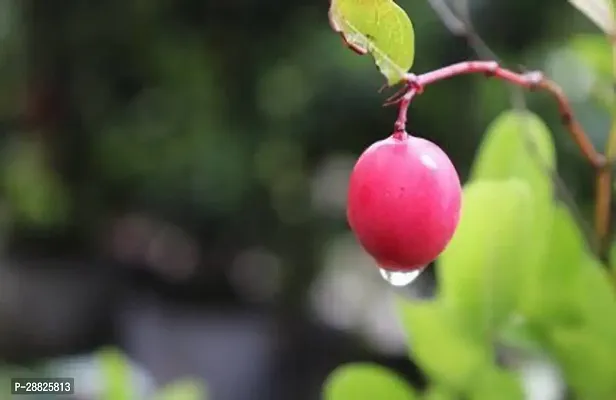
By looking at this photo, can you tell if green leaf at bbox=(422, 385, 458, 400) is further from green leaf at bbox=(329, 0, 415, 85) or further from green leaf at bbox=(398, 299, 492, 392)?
green leaf at bbox=(329, 0, 415, 85)

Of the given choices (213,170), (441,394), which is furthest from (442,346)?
(213,170)

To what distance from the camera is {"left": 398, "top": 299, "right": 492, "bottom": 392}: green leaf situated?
1.00 feet

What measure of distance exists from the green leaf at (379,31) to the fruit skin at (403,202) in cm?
2

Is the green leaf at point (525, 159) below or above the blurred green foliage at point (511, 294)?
above

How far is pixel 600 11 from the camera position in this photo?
0.28 meters

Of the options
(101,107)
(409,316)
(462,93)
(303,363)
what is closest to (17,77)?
(101,107)

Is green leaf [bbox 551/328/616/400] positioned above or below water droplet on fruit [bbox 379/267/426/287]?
below

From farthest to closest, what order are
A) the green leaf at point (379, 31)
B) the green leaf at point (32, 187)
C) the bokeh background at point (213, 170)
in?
1. the green leaf at point (32, 187)
2. the bokeh background at point (213, 170)
3. the green leaf at point (379, 31)

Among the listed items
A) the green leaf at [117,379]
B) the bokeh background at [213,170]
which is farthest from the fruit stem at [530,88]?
the bokeh background at [213,170]

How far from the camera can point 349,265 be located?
1.27 metres

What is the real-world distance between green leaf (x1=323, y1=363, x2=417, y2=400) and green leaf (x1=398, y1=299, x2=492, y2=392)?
0.04 ft

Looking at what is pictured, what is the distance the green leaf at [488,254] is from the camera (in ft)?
0.95

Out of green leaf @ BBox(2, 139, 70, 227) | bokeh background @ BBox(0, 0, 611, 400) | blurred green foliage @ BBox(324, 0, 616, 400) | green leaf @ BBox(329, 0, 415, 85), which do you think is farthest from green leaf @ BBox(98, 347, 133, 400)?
green leaf @ BBox(2, 139, 70, 227)

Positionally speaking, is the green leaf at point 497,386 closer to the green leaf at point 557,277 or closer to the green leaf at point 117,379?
the green leaf at point 557,277
